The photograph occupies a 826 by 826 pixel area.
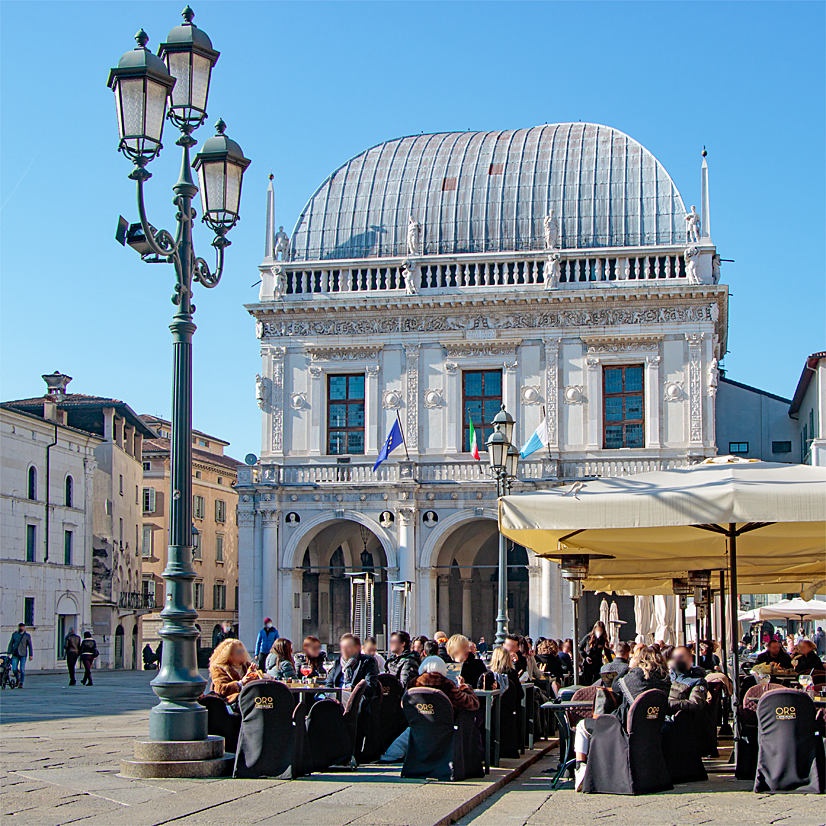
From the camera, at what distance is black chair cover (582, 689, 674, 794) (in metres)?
10.2

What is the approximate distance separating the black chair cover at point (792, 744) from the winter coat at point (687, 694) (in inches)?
29.3

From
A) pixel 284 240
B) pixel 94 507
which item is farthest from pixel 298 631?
pixel 94 507

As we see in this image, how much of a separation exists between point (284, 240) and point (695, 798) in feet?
102

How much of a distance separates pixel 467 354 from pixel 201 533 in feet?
98.1

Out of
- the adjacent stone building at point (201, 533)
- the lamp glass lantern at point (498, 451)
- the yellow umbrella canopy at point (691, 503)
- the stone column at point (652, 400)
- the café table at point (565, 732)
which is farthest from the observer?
the adjacent stone building at point (201, 533)

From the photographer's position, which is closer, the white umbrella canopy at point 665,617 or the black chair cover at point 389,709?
the black chair cover at point 389,709

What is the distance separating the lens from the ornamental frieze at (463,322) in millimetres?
36000

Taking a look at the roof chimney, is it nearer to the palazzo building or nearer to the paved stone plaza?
the palazzo building

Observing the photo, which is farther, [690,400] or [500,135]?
[500,135]

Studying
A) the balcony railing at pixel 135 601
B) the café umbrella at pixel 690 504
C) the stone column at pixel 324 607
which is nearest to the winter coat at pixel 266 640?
the stone column at pixel 324 607

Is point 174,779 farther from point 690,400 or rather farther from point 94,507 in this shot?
point 94,507

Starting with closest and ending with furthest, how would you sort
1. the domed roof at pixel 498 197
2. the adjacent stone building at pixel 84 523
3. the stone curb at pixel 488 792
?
1. the stone curb at pixel 488 792
2. the domed roof at pixel 498 197
3. the adjacent stone building at pixel 84 523

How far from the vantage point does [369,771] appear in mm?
11680

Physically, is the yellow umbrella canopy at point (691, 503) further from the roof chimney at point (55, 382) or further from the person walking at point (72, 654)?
the roof chimney at point (55, 382)
